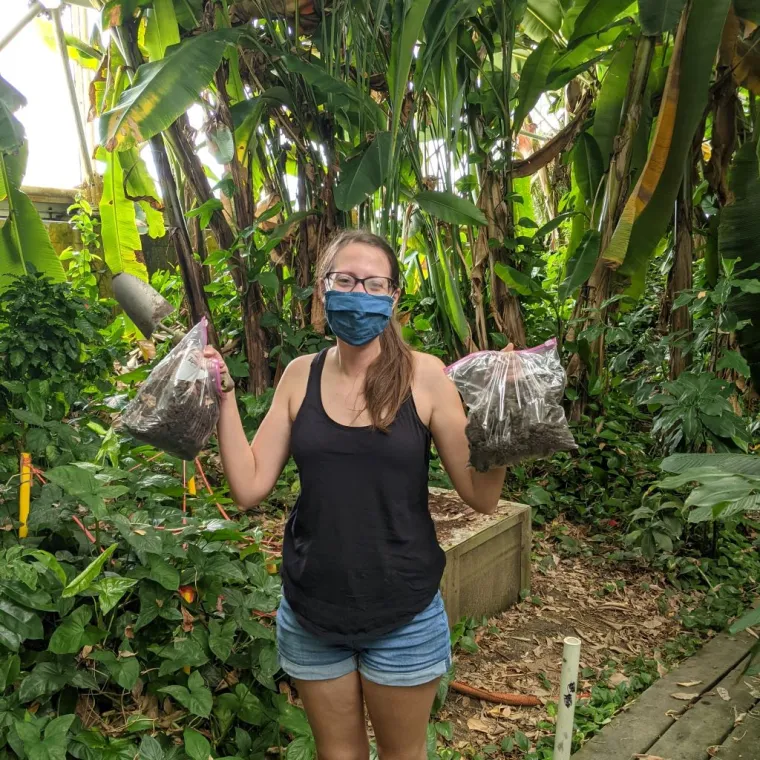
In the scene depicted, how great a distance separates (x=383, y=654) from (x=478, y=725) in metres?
1.25

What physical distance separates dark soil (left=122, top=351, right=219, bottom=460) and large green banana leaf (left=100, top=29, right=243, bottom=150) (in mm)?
1627

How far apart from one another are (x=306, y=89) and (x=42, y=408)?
2009 millimetres

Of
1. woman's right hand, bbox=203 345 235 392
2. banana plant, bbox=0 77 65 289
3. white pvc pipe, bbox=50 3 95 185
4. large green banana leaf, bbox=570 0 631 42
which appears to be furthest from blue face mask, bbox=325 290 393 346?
large green banana leaf, bbox=570 0 631 42

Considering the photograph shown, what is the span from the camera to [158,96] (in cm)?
267

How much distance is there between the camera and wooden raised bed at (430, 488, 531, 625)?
2.81 meters

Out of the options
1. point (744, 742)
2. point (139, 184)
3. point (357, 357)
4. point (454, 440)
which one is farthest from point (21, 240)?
point (744, 742)

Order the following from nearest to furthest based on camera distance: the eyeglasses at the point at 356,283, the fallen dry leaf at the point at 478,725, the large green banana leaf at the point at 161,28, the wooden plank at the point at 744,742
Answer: the eyeglasses at the point at 356,283
the wooden plank at the point at 744,742
the fallen dry leaf at the point at 478,725
the large green banana leaf at the point at 161,28

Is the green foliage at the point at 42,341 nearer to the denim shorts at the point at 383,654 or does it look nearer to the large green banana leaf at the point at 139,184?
the denim shorts at the point at 383,654

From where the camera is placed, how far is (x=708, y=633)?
3072 millimetres

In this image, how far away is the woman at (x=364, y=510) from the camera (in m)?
1.37

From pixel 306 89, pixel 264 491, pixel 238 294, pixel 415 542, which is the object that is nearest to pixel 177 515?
pixel 264 491

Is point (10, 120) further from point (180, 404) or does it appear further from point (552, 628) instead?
point (552, 628)

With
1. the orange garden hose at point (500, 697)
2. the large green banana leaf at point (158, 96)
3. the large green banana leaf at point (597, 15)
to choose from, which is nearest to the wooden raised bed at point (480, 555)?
the orange garden hose at point (500, 697)

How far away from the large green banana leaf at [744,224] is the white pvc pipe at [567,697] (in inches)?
106
